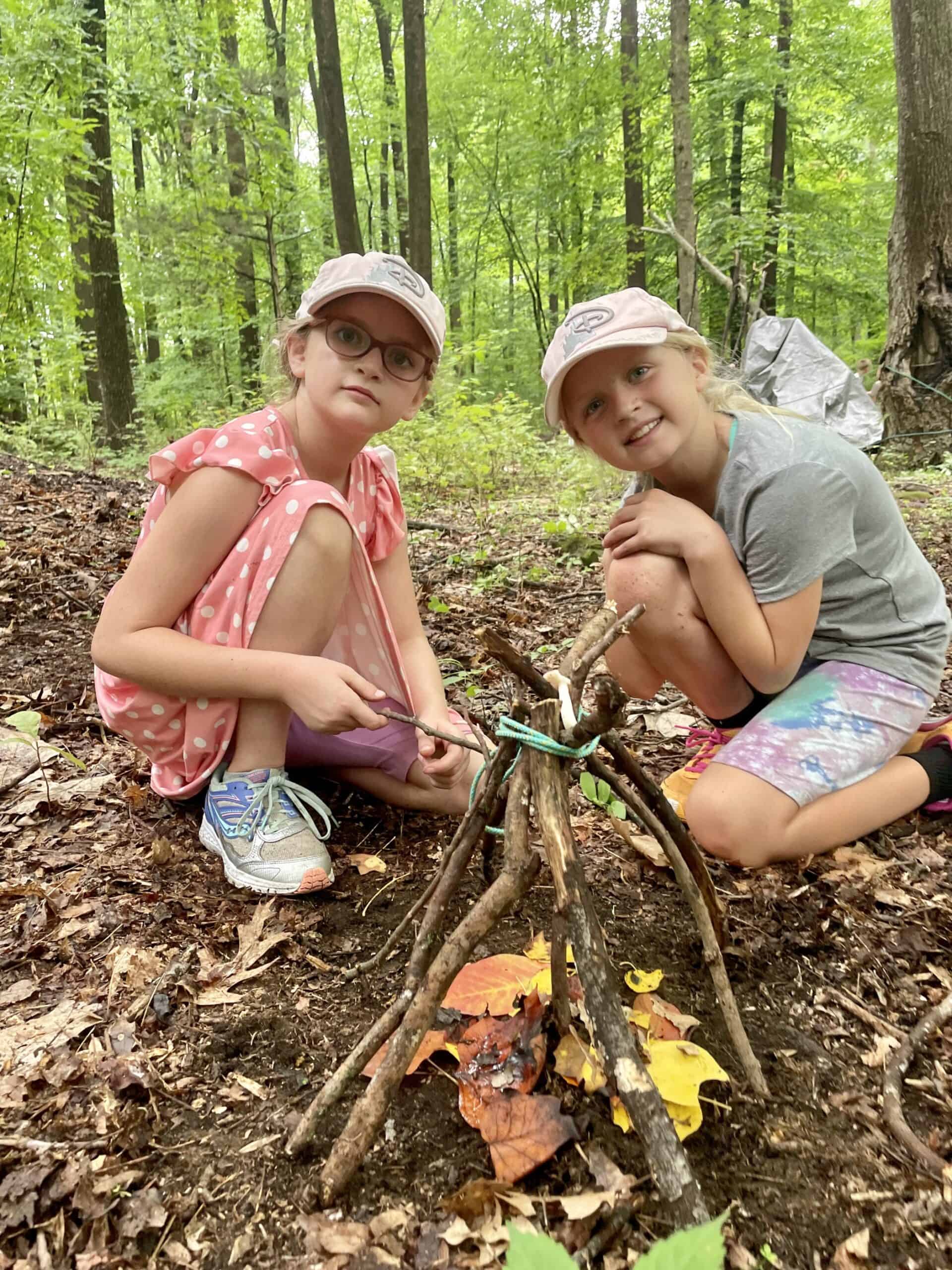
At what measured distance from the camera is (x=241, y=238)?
11453mm

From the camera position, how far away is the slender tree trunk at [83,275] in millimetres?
8094

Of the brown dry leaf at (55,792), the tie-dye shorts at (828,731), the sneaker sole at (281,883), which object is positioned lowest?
the brown dry leaf at (55,792)

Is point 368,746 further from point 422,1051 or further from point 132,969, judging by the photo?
point 422,1051

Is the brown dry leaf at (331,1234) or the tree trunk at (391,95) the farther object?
the tree trunk at (391,95)

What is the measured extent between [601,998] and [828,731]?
1266 mm

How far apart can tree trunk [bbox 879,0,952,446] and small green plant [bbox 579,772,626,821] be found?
6752 millimetres

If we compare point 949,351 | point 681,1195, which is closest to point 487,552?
point 681,1195

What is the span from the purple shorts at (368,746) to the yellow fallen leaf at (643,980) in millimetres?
891

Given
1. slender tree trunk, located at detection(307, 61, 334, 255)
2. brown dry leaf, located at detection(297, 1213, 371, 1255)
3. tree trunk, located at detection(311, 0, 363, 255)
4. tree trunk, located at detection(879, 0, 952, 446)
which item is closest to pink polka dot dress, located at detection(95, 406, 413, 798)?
brown dry leaf, located at detection(297, 1213, 371, 1255)

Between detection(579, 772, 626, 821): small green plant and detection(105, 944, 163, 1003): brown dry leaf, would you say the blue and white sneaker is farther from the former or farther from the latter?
detection(579, 772, 626, 821): small green plant

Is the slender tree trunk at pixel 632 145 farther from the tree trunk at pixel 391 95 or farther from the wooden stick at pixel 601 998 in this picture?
the wooden stick at pixel 601 998

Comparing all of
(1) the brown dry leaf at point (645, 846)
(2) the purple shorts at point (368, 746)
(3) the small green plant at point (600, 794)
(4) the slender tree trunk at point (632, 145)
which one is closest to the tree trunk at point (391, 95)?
(4) the slender tree trunk at point (632, 145)

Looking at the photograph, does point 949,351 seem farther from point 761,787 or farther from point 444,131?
point 444,131

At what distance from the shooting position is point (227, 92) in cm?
954
